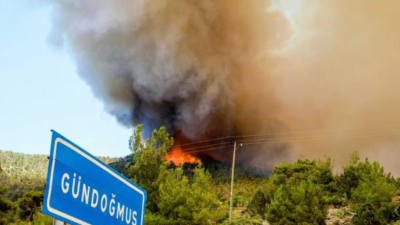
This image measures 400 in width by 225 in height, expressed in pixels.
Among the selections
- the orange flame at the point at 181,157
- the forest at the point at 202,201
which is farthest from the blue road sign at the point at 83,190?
the orange flame at the point at 181,157

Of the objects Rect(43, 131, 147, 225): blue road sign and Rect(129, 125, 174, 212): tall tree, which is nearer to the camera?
Rect(43, 131, 147, 225): blue road sign

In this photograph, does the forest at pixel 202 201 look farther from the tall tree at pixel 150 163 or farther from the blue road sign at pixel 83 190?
the blue road sign at pixel 83 190

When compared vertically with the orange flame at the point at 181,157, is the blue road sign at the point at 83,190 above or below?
below

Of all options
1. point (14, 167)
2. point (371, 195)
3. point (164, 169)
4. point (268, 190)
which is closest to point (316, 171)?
point (268, 190)

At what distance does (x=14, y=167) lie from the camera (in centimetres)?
9369

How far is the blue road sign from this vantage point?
1.99 metres

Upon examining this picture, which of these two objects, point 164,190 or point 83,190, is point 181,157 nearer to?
point 164,190

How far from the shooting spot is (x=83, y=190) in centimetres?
223

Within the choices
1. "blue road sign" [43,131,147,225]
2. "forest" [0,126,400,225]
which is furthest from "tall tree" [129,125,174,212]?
"blue road sign" [43,131,147,225]

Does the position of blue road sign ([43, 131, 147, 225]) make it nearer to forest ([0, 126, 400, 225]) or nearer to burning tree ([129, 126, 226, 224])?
forest ([0, 126, 400, 225])

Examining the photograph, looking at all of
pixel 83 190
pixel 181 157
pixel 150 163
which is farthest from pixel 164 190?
pixel 181 157

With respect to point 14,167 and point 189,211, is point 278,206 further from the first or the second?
point 14,167

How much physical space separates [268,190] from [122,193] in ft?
118

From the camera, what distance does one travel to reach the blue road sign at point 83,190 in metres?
1.99
